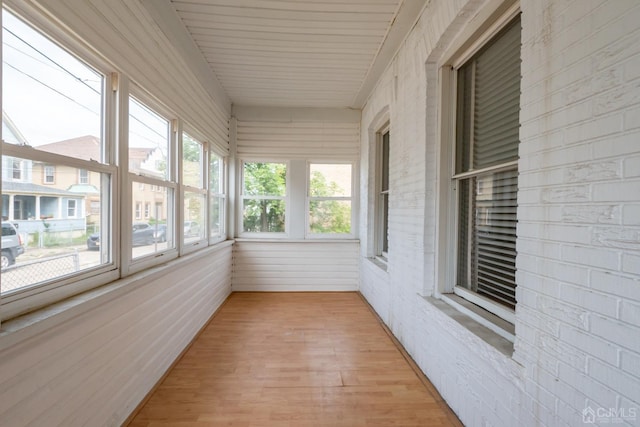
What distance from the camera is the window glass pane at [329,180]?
5.09 metres

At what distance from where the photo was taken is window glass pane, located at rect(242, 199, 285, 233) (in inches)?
200

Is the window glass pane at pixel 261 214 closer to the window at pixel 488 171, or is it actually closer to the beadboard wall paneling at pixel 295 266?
the beadboard wall paneling at pixel 295 266

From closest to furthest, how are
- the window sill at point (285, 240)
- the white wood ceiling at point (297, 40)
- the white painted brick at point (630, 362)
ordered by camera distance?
the white painted brick at point (630, 362)
the white wood ceiling at point (297, 40)
the window sill at point (285, 240)

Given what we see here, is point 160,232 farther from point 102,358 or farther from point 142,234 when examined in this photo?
point 102,358

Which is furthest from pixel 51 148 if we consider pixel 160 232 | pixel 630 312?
pixel 630 312

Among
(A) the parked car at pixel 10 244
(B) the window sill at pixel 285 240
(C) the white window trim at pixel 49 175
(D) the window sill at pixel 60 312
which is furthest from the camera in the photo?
(B) the window sill at pixel 285 240

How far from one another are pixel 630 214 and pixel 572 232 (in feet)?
0.67

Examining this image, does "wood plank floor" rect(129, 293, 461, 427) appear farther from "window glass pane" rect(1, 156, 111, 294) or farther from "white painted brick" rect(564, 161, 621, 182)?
"white painted brick" rect(564, 161, 621, 182)

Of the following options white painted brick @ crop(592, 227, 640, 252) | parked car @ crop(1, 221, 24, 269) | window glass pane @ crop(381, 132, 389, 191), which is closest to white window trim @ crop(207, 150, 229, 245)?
window glass pane @ crop(381, 132, 389, 191)

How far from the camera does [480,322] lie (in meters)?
1.83

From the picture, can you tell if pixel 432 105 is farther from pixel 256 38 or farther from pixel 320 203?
pixel 320 203

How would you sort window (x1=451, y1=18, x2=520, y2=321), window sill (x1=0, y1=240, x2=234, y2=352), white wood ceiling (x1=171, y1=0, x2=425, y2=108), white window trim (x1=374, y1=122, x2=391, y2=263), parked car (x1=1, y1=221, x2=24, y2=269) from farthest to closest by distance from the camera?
white window trim (x1=374, y1=122, x2=391, y2=263)
white wood ceiling (x1=171, y1=0, x2=425, y2=108)
window (x1=451, y1=18, x2=520, y2=321)
parked car (x1=1, y1=221, x2=24, y2=269)
window sill (x1=0, y1=240, x2=234, y2=352)

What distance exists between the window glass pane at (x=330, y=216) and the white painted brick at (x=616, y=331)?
4119 mm

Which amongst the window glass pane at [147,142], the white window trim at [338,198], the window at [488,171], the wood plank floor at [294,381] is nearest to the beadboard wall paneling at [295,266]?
the white window trim at [338,198]
